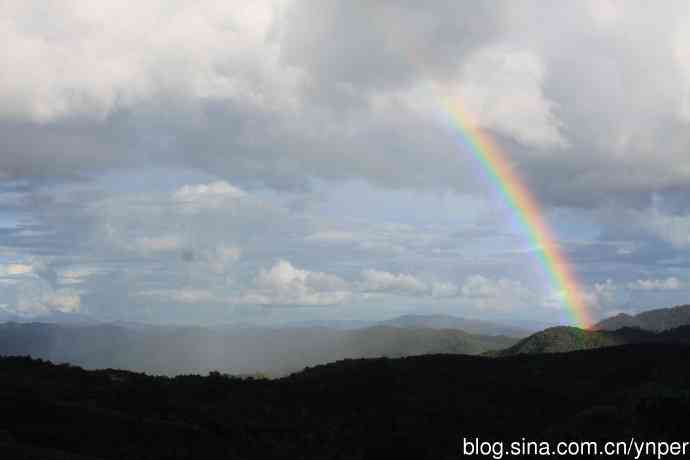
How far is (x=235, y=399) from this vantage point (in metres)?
96.0

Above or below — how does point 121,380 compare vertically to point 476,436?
above

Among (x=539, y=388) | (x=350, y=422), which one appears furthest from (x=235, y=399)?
(x=539, y=388)

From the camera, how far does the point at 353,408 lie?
4018 inches

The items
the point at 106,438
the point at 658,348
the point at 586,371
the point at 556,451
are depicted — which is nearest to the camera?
the point at 106,438

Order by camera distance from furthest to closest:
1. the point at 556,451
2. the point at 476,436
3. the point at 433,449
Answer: the point at 476,436, the point at 433,449, the point at 556,451

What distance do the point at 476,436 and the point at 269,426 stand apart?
2694 cm

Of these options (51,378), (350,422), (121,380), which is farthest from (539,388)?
(51,378)

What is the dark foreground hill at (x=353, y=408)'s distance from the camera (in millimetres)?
59750

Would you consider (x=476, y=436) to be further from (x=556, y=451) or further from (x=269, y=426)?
(x=269, y=426)

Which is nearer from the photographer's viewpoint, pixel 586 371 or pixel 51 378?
pixel 51 378

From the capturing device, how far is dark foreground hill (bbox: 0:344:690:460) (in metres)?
59.8

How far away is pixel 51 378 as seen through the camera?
3740 inches

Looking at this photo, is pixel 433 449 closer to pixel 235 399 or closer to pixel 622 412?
pixel 622 412

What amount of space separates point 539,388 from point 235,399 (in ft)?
178
